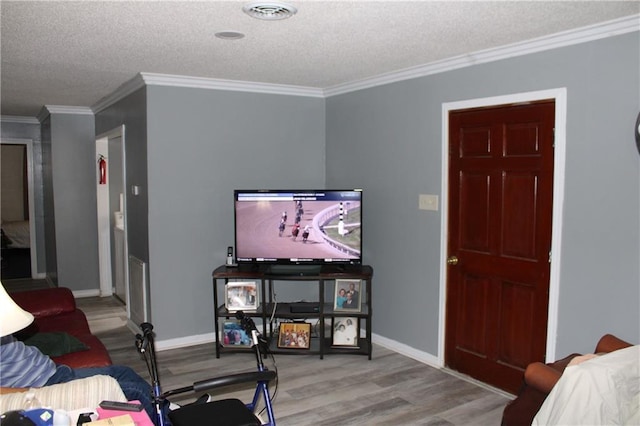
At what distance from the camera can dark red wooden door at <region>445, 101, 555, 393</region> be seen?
3.40 meters

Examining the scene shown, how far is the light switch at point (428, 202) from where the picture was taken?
412 centimetres

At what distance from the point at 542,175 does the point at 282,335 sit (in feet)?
8.17

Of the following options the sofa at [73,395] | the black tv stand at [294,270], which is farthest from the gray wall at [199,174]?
the sofa at [73,395]

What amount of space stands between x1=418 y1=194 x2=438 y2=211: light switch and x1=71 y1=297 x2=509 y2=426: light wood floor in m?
1.29

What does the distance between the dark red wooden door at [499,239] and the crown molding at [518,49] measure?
1.16 feet

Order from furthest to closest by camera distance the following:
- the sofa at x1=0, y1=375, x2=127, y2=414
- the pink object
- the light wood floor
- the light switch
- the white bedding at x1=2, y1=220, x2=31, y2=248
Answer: the white bedding at x1=2, y1=220, x2=31, y2=248 < the light switch < the light wood floor < the sofa at x1=0, y1=375, x2=127, y2=414 < the pink object

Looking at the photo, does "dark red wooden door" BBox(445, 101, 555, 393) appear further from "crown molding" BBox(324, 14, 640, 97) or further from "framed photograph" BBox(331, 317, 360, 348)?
"framed photograph" BBox(331, 317, 360, 348)

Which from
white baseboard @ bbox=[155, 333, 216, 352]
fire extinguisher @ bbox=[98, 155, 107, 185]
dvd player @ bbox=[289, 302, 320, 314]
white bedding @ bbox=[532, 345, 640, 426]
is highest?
fire extinguisher @ bbox=[98, 155, 107, 185]

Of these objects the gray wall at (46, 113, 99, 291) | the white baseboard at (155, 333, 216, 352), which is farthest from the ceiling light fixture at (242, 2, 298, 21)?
the gray wall at (46, 113, 99, 291)

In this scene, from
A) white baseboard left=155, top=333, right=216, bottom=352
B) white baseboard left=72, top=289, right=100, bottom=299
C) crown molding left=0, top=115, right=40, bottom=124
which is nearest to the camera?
white baseboard left=155, top=333, right=216, bottom=352

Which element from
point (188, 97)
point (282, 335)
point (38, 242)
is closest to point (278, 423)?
point (282, 335)

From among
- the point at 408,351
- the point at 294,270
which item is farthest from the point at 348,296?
the point at 408,351

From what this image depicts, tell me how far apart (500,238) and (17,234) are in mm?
8220

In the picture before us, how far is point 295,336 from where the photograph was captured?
14.8 ft
